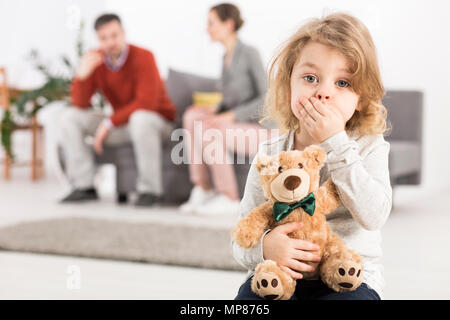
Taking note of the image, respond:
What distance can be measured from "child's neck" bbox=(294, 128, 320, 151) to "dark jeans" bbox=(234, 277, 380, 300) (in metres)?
0.18

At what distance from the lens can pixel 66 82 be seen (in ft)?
12.8

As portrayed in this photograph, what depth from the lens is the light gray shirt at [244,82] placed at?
279 centimetres

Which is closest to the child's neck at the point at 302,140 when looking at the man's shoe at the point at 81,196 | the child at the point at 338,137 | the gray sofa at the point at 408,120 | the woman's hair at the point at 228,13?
the child at the point at 338,137

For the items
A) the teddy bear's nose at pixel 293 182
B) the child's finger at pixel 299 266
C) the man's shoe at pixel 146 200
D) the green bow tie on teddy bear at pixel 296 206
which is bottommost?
the man's shoe at pixel 146 200

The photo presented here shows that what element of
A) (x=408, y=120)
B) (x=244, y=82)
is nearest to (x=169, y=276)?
(x=244, y=82)

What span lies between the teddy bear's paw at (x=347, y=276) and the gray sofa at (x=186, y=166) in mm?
1984

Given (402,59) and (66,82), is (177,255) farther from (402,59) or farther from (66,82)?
(402,59)

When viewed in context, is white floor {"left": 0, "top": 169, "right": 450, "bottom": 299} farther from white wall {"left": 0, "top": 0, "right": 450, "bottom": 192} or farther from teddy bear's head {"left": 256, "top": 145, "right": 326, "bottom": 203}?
white wall {"left": 0, "top": 0, "right": 450, "bottom": 192}

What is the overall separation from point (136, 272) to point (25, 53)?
4116mm

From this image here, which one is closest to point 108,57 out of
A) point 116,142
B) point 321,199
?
point 116,142

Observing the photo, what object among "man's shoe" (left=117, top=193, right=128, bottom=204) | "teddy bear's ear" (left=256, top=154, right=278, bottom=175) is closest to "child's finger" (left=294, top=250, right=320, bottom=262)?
"teddy bear's ear" (left=256, top=154, right=278, bottom=175)

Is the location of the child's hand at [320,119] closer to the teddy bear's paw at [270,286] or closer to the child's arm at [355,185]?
the child's arm at [355,185]

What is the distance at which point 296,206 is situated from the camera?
74 cm

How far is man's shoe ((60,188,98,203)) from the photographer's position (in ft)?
10.2
